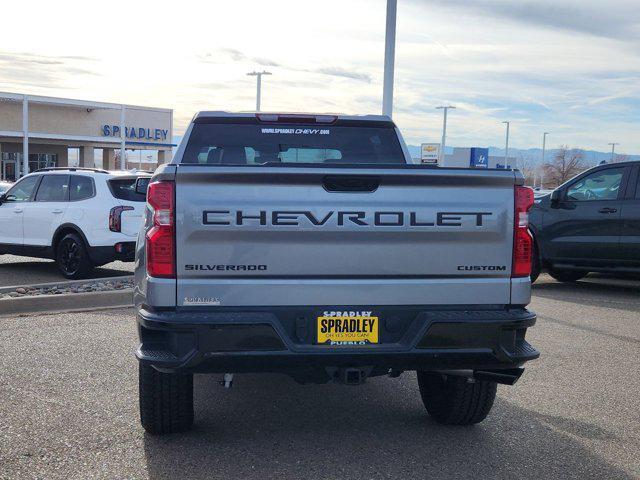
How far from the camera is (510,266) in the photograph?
4406mm

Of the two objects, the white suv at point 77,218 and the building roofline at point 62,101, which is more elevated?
the building roofline at point 62,101

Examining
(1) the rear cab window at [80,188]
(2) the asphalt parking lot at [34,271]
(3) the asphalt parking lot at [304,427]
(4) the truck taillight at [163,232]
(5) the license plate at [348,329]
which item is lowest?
(2) the asphalt parking lot at [34,271]

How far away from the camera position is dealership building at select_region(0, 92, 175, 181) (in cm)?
4719

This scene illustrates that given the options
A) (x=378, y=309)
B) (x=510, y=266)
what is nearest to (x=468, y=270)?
(x=510, y=266)

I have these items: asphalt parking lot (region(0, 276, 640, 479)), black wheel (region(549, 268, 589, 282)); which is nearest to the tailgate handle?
asphalt parking lot (region(0, 276, 640, 479))

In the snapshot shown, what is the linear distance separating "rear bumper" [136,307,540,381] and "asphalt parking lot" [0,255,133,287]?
8408 mm

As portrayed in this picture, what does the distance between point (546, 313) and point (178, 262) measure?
22.7ft

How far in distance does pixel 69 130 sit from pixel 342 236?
48855 millimetres

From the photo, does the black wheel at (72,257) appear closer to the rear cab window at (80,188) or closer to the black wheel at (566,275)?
the rear cab window at (80,188)

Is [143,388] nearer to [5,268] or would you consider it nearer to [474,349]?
[474,349]

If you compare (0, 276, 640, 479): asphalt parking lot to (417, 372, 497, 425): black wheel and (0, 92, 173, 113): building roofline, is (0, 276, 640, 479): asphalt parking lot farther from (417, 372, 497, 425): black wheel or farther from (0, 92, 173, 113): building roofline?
(0, 92, 173, 113): building roofline

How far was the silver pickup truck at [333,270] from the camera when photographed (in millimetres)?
4156

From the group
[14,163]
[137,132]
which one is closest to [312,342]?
[137,132]

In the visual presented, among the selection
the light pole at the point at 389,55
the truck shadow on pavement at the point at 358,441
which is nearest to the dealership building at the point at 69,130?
the light pole at the point at 389,55
